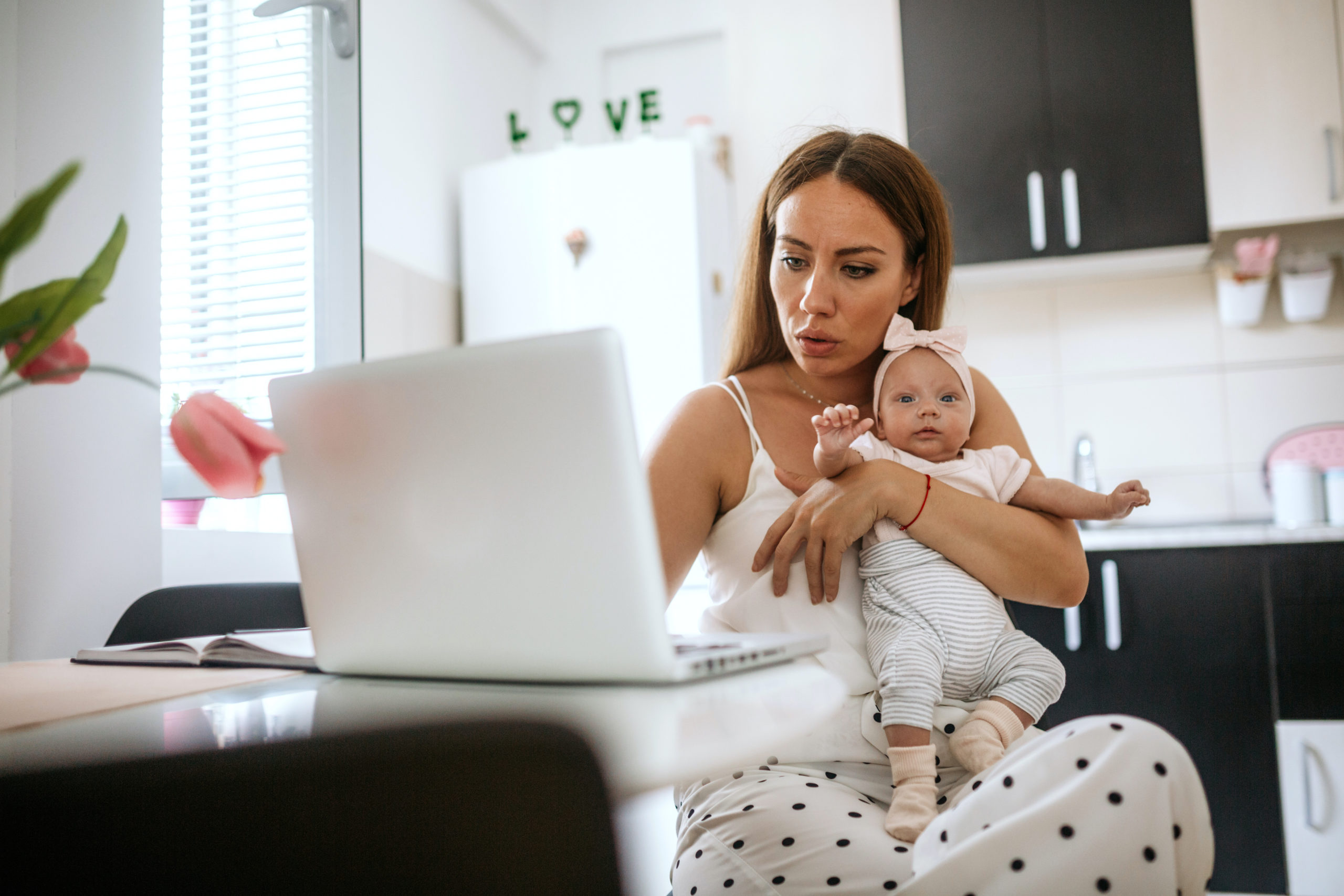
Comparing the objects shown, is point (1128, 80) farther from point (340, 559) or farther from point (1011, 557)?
point (340, 559)

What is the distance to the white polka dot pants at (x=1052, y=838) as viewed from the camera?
2.20 ft

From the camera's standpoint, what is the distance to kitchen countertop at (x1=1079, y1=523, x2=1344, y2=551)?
2.14 m

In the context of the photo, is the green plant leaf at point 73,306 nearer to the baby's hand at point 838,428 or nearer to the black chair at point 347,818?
the black chair at point 347,818

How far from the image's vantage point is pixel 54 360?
486 millimetres

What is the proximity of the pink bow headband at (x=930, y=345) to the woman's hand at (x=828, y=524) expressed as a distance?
0.60 ft

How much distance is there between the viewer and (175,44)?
1.55 meters

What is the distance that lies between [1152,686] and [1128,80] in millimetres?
1557

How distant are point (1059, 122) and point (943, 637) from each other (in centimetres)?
203

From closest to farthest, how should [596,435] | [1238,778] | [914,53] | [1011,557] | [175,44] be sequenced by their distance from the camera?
[596,435] → [1011,557] → [175,44] → [1238,778] → [914,53]

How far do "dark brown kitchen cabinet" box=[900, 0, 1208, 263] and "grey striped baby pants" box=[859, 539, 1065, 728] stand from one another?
5.66 ft

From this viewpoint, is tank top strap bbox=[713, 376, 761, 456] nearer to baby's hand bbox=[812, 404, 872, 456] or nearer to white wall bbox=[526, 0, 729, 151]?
baby's hand bbox=[812, 404, 872, 456]

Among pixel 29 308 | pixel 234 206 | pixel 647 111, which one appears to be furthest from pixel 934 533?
pixel 647 111

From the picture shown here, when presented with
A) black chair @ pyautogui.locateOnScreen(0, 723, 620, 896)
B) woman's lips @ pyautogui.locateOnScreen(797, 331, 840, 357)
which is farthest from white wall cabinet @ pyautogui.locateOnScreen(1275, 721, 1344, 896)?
black chair @ pyautogui.locateOnScreen(0, 723, 620, 896)

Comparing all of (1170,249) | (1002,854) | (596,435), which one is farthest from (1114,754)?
(1170,249)
